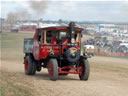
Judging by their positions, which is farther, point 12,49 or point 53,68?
point 12,49

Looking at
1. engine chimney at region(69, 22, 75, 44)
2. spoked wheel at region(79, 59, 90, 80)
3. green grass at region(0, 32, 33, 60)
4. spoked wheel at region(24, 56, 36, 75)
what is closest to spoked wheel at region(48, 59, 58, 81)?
engine chimney at region(69, 22, 75, 44)

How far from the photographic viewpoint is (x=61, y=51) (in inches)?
502

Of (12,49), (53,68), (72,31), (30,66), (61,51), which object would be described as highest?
(72,31)

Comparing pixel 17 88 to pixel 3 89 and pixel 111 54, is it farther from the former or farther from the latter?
pixel 111 54

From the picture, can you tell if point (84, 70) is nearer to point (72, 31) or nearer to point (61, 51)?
point (61, 51)

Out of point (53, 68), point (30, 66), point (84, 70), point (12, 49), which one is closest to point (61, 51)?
point (53, 68)

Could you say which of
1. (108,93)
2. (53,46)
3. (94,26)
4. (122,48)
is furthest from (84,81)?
(94,26)

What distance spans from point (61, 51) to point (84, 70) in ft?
3.78

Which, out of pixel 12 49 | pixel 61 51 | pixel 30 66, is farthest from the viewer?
pixel 12 49

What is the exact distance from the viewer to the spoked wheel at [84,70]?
41.6ft

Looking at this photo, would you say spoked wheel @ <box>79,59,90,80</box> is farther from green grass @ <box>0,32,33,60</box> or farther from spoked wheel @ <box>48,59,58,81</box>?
green grass @ <box>0,32,33,60</box>

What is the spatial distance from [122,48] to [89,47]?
4.25m

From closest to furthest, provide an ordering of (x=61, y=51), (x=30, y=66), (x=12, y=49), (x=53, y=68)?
(x=53, y=68) → (x=61, y=51) → (x=30, y=66) → (x=12, y=49)

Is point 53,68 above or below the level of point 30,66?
above
